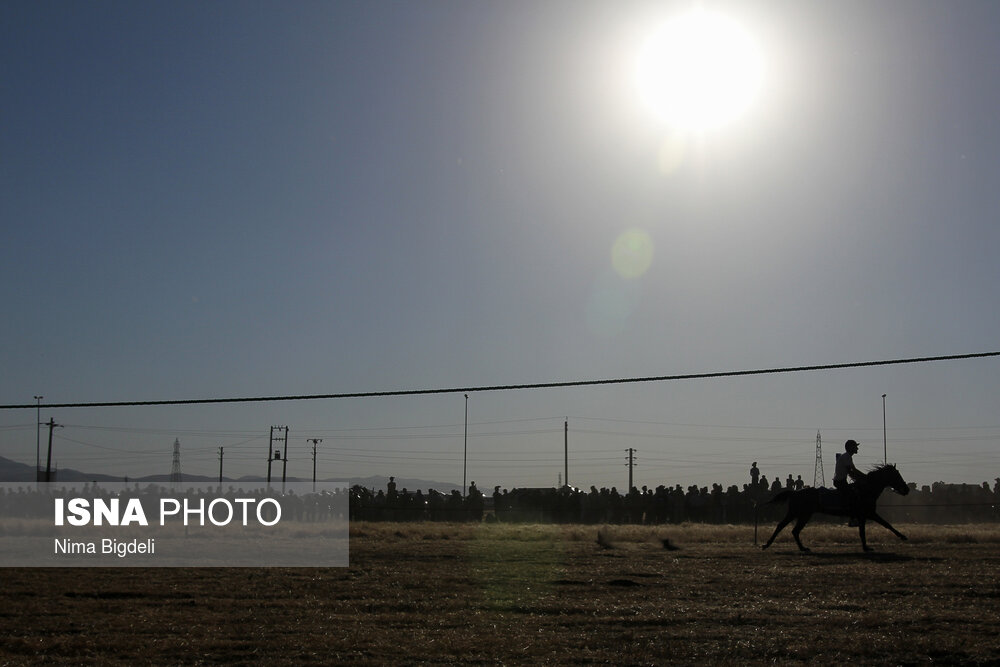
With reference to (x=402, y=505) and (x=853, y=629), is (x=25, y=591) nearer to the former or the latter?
(x=853, y=629)

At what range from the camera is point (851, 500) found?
16797 millimetres

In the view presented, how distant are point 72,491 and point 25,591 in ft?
69.8

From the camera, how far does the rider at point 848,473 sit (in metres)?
16.8

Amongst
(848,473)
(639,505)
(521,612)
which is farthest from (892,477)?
(639,505)

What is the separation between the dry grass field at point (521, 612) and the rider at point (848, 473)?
107 inches

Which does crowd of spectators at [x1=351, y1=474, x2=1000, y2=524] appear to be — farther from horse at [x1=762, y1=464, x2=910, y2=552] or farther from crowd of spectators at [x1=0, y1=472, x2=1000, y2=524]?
horse at [x1=762, y1=464, x2=910, y2=552]

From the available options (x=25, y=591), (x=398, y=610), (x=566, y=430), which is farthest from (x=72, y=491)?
(x=566, y=430)

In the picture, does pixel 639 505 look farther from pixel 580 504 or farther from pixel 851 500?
pixel 851 500

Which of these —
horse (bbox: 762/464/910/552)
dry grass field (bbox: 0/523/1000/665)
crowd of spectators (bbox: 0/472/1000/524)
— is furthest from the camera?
crowd of spectators (bbox: 0/472/1000/524)

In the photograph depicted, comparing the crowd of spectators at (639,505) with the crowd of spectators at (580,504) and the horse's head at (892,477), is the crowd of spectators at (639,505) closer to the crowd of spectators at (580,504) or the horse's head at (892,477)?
the crowd of spectators at (580,504)

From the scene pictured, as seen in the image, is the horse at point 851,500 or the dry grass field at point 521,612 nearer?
the dry grass field at point 521,612

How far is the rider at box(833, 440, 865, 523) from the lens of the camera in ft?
55.2

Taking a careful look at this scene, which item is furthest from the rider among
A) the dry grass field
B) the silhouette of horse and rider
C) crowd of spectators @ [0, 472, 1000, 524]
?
crowd of spectators @ [0, 472, 1000, 524]

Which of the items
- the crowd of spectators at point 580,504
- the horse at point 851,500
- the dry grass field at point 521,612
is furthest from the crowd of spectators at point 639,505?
the dry grass field at point 521,612
